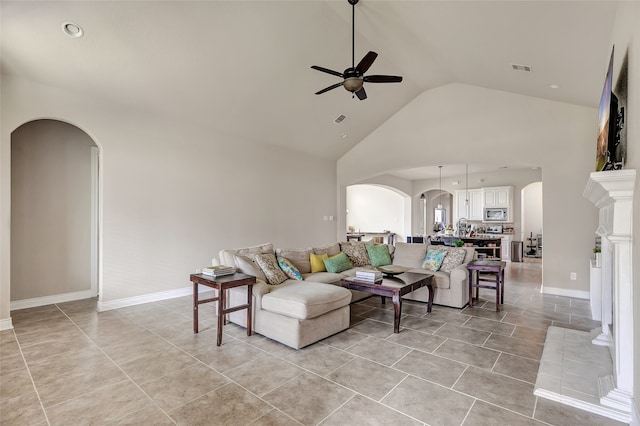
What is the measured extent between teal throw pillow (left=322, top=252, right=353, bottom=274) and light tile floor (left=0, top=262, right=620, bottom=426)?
92 cm

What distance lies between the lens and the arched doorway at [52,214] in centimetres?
461

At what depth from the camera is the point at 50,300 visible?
4891 mm

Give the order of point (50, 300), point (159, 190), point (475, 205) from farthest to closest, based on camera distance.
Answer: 1. point (475, 205)
2. point (159, 190)
3. point (50, 300)

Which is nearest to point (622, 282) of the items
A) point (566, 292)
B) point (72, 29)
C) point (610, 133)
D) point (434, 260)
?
point (610, 133)

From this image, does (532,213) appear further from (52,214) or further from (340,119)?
(52,214)

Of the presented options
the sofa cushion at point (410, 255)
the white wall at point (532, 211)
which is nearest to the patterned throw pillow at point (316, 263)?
the sofa cushion at point (410, 255)

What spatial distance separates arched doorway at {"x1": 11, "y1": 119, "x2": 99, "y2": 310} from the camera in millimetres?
4609

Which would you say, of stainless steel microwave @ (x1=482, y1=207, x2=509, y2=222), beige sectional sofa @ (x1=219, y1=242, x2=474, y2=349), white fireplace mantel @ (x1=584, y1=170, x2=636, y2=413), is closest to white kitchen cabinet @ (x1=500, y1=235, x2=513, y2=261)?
stainless steel microwave @ (x1=482, y1=207, x2=509, y2=222)

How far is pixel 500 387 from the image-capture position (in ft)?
8.25

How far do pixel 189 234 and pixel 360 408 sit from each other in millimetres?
4313

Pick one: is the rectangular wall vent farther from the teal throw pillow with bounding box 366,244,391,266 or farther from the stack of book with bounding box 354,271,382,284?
the stack of book with bounding box 354,271,382,284

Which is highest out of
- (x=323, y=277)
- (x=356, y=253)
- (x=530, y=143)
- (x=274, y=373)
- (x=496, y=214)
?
(x=530, y=143)

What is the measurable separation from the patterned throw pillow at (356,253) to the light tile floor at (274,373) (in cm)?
129

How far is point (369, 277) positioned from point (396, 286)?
1.18ft
